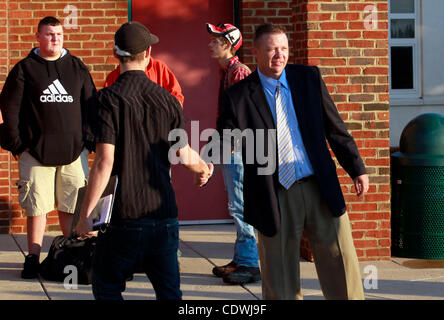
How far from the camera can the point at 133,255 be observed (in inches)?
169

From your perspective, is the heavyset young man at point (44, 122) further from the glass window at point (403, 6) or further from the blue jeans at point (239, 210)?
the glass window at point (403, 6)

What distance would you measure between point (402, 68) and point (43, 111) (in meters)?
6.82

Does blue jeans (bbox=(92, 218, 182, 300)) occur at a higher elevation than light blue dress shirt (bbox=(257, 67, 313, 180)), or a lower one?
lower

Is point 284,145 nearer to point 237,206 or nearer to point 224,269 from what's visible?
point 237,206

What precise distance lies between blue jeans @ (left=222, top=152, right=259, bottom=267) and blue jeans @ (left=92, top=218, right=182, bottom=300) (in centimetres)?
241

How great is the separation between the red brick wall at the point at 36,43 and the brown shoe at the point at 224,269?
299 cm

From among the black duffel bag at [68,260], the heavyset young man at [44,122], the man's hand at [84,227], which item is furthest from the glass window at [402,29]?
the man's hand at [84,227]

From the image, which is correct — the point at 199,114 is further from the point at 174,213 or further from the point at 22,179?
the point at 174,213

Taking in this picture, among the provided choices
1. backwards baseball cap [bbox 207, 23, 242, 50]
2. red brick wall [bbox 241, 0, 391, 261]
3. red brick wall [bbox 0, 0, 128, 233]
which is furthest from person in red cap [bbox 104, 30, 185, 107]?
red brick wall [bbox 0, 0, 128, 233]

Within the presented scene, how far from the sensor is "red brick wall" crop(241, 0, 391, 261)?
7.52m

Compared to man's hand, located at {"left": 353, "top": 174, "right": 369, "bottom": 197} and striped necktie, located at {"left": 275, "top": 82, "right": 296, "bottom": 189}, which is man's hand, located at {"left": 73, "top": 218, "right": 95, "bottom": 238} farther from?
man's hand, located at {"left": 353, "top": 174, "right": 369, "bottom": 197}

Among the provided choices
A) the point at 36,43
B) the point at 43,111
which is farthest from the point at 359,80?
the point at 36,43
